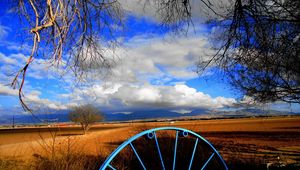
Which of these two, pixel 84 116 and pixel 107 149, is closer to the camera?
pixel 107 149

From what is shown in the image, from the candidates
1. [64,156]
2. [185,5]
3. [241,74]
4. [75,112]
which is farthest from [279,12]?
[75,112]

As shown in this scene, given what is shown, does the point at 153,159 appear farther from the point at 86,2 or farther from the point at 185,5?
the point at 86,2

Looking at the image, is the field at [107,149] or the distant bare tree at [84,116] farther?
the distant bare tree at [84,116]

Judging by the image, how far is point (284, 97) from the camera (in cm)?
1077

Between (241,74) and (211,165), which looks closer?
(211,165)

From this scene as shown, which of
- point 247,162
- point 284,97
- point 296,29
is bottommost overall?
point 247,162

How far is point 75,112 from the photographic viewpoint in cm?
5856

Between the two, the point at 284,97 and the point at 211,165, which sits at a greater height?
the point at 284,97

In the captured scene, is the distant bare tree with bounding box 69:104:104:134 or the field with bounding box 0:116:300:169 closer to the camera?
the field with bounding box 0:116:300:169

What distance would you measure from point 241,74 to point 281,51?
213cm

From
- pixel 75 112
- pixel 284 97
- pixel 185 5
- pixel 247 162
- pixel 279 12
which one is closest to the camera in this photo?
pixel 185 5

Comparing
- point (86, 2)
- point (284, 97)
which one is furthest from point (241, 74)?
point (86, 2)

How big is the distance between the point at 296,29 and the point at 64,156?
221 inches

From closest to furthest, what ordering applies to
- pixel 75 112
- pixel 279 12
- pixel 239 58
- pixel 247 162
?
pixel 279 12 < pixel 239 58 < pixel 247 162 < pixel 75 112
